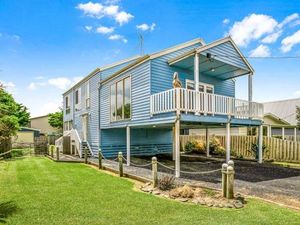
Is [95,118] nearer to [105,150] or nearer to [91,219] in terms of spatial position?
[105,150]

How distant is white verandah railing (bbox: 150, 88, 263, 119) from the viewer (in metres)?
11.4

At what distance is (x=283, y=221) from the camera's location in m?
5.64

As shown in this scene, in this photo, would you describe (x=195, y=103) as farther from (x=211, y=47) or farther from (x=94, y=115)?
(x=94, y=115)

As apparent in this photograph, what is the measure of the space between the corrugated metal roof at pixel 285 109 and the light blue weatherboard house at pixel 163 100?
19544 mm

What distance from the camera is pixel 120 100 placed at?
55.6 ft

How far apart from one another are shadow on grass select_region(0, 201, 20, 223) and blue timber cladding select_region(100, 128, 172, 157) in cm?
1161

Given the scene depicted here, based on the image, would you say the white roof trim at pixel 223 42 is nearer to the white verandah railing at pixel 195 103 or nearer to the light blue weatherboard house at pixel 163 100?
the light blue weatherboard house at pixel 163 100

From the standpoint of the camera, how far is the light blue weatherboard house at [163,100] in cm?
1229

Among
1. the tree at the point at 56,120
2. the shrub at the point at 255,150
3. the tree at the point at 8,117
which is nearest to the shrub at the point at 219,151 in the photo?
the shrub at the point at 255,150

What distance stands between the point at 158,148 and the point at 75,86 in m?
9.98

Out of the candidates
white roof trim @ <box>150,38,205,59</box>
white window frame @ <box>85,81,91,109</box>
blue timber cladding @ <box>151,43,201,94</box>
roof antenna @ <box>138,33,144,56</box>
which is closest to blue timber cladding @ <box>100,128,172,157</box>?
white window frame @ <box>85,81,91,109</box>

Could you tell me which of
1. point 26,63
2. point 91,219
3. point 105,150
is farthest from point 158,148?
point 91,219

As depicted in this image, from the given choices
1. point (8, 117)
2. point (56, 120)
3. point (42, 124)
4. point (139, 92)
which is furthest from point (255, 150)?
point (42, 124)

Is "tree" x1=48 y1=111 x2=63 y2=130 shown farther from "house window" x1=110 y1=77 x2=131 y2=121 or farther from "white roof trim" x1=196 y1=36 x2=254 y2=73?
"white roof trim" x1=196 y1=36 x2=254 y2=73
